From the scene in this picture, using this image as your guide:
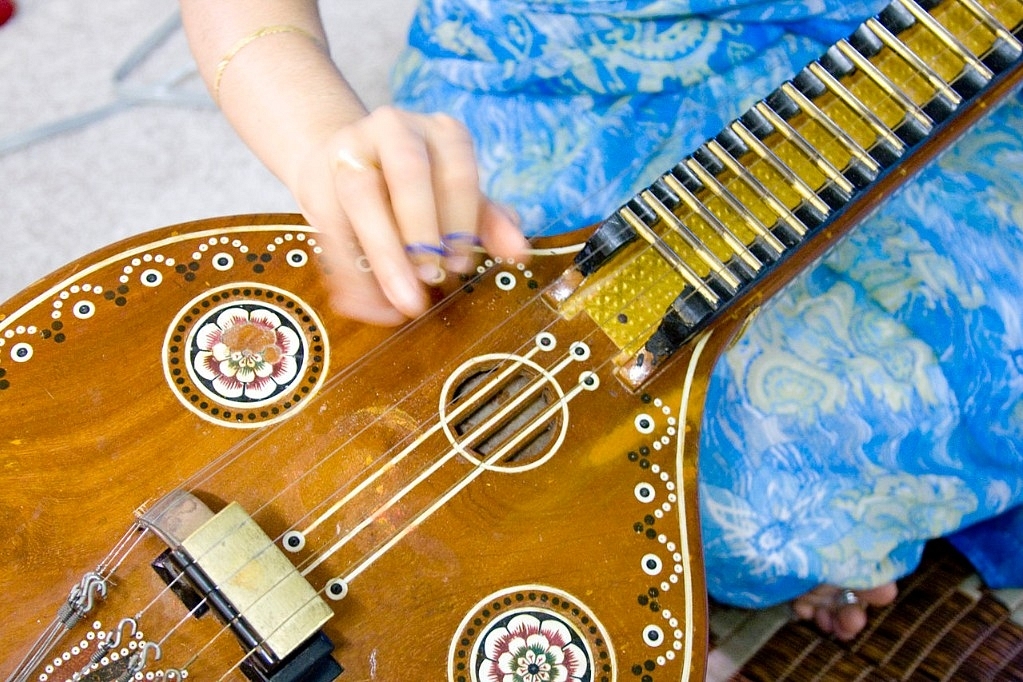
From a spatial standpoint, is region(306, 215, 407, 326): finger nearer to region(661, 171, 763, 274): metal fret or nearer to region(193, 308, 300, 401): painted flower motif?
region(193, 308, 300, 401): painted flower motif

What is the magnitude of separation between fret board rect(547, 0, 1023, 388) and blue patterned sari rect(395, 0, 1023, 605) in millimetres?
99

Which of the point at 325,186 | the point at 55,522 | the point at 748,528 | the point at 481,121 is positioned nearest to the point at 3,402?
the point at 55,522

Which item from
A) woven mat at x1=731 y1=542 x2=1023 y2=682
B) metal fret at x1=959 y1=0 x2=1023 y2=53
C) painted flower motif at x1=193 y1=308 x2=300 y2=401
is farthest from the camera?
woven mat at x1=731 y1=542 x2=1023 y2=682

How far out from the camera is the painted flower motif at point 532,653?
73 centimetres

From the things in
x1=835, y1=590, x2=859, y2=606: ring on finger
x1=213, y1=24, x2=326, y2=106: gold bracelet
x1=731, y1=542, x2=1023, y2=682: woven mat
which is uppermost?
x1=213, y1=24, x2=326, y2=106: gold bracelet

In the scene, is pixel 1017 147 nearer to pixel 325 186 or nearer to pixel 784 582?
pixel 784 582

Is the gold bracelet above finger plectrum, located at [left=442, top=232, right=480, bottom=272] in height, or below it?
above

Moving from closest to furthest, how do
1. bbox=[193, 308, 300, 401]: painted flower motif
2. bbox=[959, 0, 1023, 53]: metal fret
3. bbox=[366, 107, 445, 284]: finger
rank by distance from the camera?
bbox=[366, 107, 445, 284]: finger
bbox=[193, 308, 300, 401]: painted flower motif
bbox=[959, 0, 1023, 53]: metal fret

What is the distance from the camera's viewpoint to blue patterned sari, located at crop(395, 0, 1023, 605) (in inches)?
35.8

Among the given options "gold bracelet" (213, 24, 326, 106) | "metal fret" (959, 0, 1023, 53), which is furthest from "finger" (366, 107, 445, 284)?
"metal fret" (959, 0, 1023, 53)

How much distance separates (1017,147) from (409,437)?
76cm

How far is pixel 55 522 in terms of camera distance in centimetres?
71

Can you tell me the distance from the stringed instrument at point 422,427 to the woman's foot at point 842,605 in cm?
39

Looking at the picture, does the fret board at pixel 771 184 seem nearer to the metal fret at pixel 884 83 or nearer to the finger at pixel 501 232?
the metal fret at pixel 884 83
